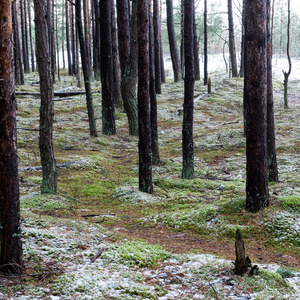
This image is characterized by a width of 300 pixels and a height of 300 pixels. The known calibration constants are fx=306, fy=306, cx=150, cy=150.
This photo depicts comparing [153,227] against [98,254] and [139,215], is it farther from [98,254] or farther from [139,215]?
[98,254]

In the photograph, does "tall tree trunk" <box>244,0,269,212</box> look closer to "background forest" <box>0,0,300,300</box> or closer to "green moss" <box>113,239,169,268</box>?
"background forest" <box>0,0,300,300</box>

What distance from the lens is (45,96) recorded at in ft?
21.6

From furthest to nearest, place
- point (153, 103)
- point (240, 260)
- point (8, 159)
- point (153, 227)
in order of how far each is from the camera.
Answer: point (153, 103), point (153, 227), point (240, 260), point (8, 159)

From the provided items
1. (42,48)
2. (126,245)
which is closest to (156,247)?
(126,245)

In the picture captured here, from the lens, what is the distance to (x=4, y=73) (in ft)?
10.0

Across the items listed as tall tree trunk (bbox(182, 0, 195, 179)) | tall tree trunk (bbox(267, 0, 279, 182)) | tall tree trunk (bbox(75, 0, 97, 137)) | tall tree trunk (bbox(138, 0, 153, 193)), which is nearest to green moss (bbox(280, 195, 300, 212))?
tall tree trunk (bbox(267, 0, 279, 182))

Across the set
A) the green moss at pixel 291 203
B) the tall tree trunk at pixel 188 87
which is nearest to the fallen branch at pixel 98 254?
the green moss at pixel 291 203

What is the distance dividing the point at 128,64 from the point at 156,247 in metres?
10.6

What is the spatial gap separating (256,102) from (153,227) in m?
3.08

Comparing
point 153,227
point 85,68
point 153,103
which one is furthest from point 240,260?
point 85,68

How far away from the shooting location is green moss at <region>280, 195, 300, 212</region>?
5663 mm

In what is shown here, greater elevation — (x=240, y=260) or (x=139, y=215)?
(x=240, y=260)

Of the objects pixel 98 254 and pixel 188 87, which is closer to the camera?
pixel 98 254

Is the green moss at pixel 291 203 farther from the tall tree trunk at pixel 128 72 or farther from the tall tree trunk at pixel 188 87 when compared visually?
the tall tree trunk at pixel 128 72
